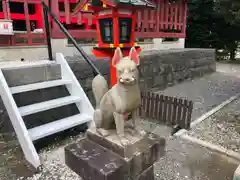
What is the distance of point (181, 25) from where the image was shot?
918cm

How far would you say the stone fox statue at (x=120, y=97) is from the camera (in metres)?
1.61

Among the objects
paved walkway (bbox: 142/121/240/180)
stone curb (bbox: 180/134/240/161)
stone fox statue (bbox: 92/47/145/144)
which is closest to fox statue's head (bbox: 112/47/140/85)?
stone fox statue (bbox: 92/47/145/144)

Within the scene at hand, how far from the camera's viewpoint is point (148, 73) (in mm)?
6582

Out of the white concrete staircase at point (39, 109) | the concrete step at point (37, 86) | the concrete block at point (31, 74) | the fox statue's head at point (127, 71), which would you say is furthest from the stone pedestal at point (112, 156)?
the concrete block at point (31, 74)

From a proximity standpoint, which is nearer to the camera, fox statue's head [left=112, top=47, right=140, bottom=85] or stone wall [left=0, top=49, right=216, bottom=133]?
fox statue's head [left=112, top=47, right=140, bottom=85]

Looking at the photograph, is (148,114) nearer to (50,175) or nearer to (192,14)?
(50,175)

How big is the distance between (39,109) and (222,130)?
3700mm

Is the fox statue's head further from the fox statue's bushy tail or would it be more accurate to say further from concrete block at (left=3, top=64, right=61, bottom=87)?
concrete block at (left=3, top=64, right=61, bottom=87)

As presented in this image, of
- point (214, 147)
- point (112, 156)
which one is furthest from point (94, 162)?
point (214, 147)

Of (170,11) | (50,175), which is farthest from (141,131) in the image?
(170,11)

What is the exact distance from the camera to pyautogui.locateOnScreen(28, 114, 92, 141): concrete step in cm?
297

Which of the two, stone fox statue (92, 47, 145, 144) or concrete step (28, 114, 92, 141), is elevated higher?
stone fox statue (92, 47, 145, 144)

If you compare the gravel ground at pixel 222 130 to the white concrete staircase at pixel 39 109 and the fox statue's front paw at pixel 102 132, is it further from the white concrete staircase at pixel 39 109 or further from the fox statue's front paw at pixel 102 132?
the fox statue's front paw at pixel 102 132

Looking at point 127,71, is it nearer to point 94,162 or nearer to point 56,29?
point 94,162
